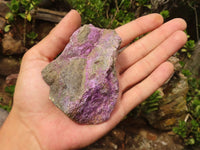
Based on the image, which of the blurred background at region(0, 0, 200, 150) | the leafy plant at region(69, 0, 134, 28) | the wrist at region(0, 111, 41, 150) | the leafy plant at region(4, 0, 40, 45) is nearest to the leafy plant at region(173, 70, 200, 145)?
the blurred background at region(0, 0, 200, 150)

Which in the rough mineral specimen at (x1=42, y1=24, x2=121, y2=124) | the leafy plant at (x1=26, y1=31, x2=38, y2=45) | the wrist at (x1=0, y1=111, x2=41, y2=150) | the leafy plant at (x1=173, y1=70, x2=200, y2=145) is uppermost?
the rough mineral specimen at (x1=42, y1=24, x2=121, y2=124)

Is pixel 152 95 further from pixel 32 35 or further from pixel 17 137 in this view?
pixel 32 35

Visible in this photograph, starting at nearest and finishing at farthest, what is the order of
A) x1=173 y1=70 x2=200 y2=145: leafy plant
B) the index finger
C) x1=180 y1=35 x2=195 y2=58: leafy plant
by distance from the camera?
the index finger
x1=173 y1=70 x2=200 y2=145: leafy plant
x1=180 y1=35 x2=195 y2=58: leafy plant

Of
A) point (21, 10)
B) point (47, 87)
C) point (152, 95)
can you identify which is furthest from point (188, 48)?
point (21, 10)

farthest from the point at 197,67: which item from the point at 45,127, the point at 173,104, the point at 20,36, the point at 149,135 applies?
the point at 20,36

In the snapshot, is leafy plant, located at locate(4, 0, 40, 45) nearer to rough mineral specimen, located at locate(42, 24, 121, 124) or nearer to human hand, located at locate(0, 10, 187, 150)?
human hand, located at locate(0, 10, 187, 150)

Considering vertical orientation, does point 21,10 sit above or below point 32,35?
above

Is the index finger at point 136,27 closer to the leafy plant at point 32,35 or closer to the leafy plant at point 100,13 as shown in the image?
the leafy plant at point 100,13

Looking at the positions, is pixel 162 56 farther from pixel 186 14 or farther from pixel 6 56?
pixel 6 56

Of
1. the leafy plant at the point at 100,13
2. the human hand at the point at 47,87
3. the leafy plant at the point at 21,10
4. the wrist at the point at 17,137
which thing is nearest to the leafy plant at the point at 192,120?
the human hand at the point at 47,87
